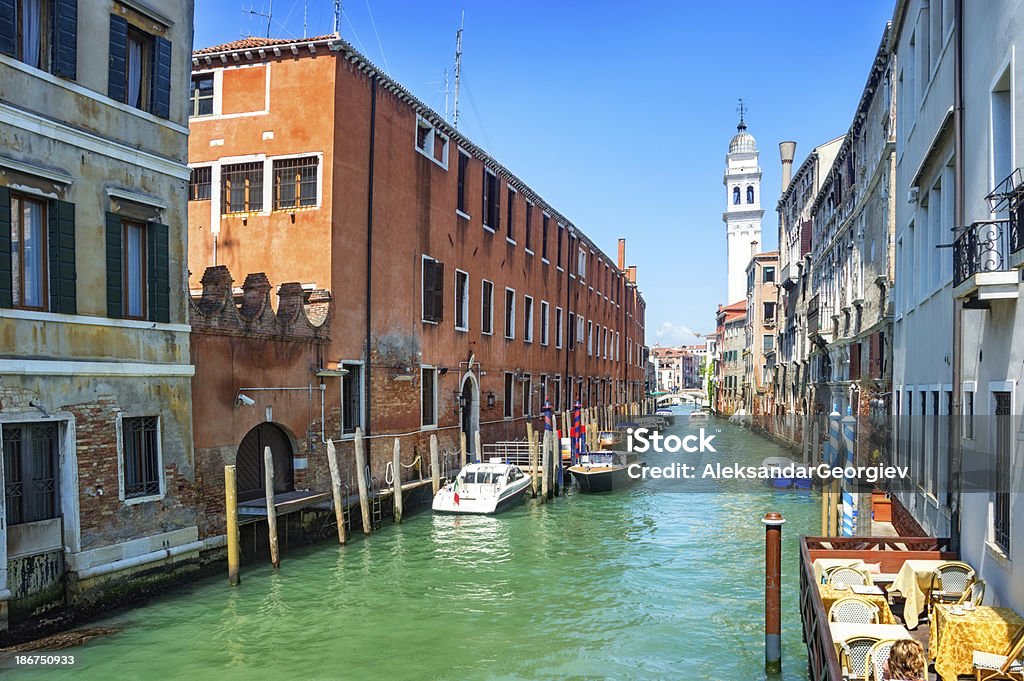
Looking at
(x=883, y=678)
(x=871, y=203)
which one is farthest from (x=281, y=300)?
(x=871, y=203)

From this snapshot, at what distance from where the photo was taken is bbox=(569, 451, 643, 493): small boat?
783 inches

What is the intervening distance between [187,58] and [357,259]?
16.5 feet

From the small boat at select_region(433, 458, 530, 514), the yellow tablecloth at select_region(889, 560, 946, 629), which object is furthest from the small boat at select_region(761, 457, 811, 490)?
the yellow tablecloth at select_region(889, 560, 946, 629)

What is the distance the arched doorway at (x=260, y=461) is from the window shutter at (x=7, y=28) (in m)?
5.96

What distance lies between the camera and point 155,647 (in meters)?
8.30

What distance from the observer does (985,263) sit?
607 cm

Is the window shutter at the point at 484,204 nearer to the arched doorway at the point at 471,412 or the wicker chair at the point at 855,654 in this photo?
the arched doorway at the point at 471,412

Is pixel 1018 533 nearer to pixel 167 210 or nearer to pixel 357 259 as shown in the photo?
pixel 167 210

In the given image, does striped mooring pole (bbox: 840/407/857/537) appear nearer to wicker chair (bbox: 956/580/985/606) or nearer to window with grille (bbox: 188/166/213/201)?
wicker chair (bbox: 956/580/985/606)

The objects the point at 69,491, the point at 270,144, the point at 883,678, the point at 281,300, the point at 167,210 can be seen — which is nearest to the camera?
the point at 883,678

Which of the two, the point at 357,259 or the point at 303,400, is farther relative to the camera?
the point at 357,259

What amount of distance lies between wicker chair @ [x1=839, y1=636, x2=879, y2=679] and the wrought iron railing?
8.78 ft

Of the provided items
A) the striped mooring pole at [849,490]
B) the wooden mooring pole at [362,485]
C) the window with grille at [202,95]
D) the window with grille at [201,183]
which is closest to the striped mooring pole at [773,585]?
the striped mooring pole at [849,490]

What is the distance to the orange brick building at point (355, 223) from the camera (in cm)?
1435
